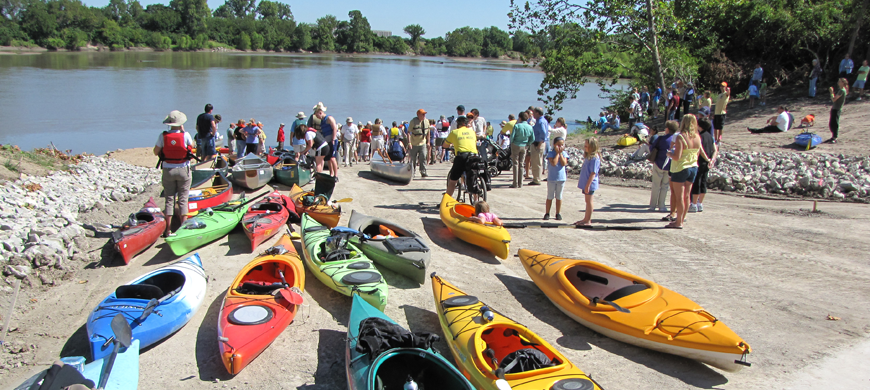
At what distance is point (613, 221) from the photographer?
28.1 feet

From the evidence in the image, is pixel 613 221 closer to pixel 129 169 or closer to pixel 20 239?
pixel 20 239

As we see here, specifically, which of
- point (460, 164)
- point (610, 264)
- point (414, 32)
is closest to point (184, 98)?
point (460, 164)

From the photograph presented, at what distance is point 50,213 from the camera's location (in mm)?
7898

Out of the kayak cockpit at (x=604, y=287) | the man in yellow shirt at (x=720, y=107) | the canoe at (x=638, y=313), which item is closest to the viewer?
the canoe at (x=638, y=313)

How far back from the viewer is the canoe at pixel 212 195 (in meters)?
8.97

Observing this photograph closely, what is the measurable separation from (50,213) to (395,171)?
6.51m

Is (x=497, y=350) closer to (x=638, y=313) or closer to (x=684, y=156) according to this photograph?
(x=638, y=313)

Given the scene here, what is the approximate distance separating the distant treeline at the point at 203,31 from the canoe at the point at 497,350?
4568 cm

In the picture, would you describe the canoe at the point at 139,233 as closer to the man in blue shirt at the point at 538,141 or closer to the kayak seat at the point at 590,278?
the kayak seat at the point at 590,278


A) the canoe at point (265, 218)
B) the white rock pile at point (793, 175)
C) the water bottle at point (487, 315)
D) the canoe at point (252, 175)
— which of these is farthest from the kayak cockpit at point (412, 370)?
the white rock pile at point (793, 175)

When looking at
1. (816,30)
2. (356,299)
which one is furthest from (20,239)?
(816,30)

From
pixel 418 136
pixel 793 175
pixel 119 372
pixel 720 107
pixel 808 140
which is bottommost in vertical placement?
pixel 119 372

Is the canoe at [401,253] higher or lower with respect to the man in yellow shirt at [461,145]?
lower

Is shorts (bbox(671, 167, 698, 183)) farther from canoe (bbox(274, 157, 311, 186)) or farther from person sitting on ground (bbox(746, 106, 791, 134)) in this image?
person sitting on ground (bbox(746, 106, 791, 134))
